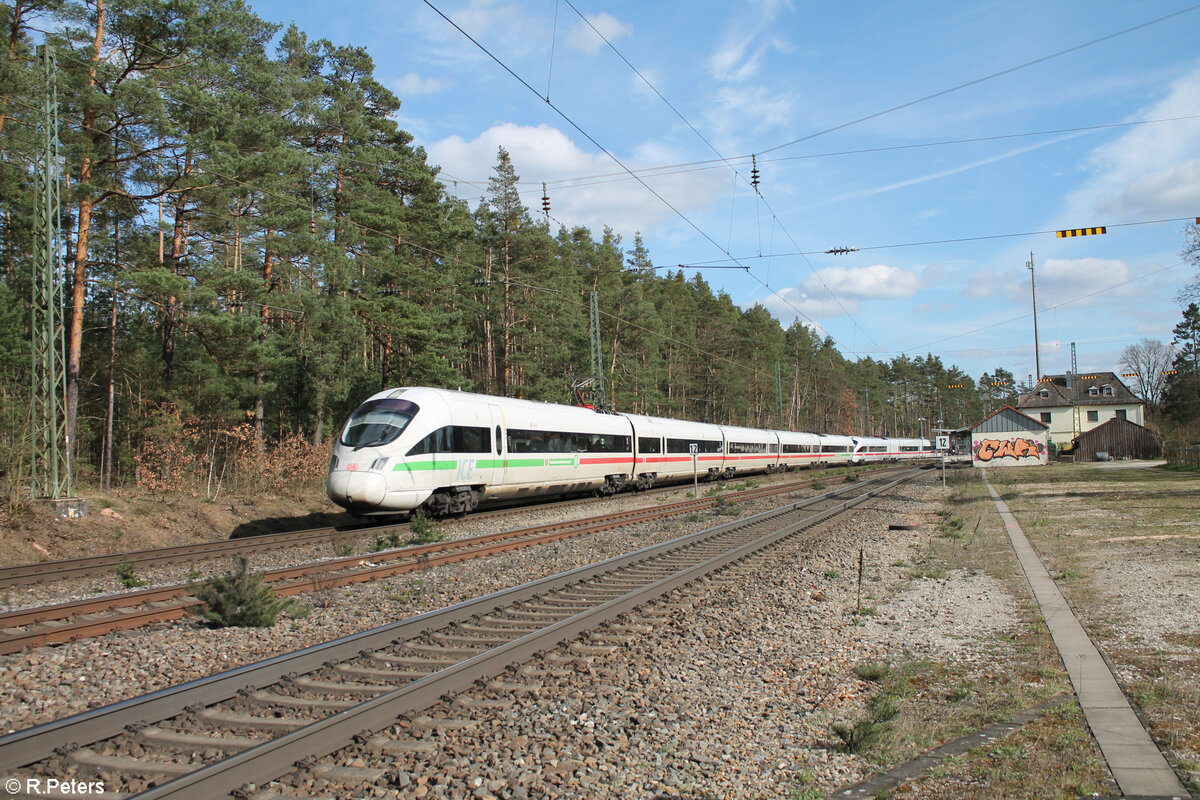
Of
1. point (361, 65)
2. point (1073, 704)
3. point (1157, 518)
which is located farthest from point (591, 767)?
point (361, 65)

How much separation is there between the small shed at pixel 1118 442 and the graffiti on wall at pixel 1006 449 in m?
13.3

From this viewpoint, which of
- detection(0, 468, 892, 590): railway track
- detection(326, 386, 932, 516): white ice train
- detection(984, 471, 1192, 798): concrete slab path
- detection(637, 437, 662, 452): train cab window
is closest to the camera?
detection(984, 471, 1192, 798): concrete slab path

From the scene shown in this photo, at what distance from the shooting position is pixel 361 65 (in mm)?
33250

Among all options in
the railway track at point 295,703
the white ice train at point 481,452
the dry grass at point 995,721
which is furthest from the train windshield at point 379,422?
the dry grass at point 995,721

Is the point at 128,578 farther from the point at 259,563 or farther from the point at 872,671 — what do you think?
the point at 872,671

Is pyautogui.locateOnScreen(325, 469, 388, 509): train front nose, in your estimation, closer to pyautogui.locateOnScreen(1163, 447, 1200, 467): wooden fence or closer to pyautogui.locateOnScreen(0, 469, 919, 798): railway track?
pyautogui.locateOnScreen(0, 469, 919, 798): railway track

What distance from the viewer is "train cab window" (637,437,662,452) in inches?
1089

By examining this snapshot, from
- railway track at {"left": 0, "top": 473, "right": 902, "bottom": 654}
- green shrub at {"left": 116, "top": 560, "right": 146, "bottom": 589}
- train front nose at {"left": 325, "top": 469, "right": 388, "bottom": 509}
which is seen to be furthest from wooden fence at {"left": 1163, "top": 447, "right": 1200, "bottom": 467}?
green shrub at {"left": 116, "top": 560, "right": 146, "bottom": 589}

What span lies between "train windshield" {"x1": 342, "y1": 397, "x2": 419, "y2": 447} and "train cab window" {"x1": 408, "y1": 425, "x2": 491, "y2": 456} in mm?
571

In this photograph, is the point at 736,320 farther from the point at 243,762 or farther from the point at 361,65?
the point at 243,762

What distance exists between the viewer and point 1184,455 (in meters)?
40.8

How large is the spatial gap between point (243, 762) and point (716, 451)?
32.2 meters

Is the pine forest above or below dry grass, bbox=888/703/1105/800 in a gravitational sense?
above

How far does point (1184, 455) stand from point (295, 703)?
161ft
